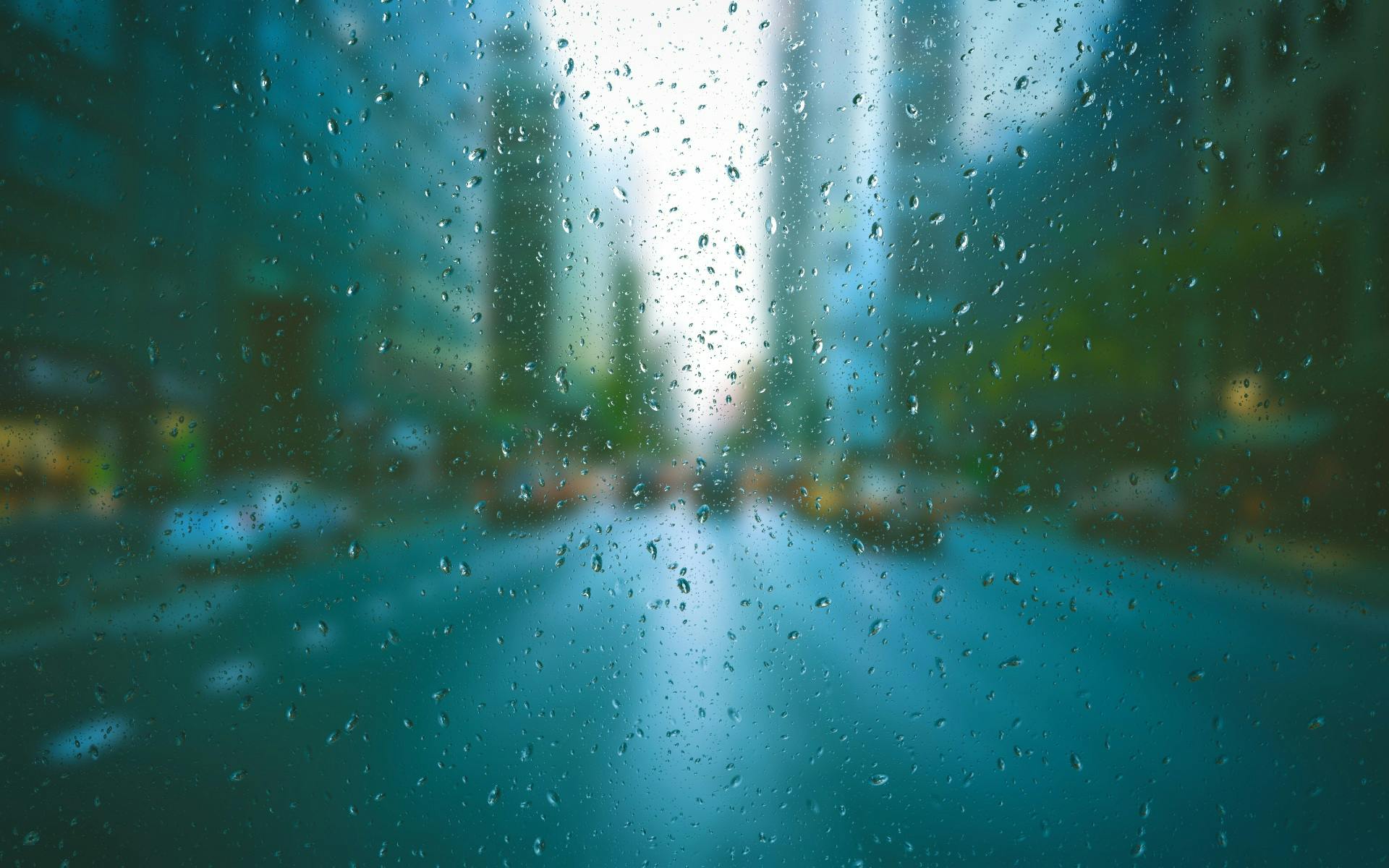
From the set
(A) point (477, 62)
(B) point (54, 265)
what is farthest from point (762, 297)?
(B) point (54, 265)

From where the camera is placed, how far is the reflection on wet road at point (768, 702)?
89 centimetres

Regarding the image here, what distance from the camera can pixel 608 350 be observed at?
2.94 feet

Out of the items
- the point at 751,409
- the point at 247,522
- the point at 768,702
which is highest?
the point at 751,409

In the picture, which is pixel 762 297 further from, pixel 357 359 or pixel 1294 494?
pixel 1294 494

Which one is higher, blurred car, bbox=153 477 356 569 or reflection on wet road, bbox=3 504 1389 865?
blurred car, bbox=153 477 356 569

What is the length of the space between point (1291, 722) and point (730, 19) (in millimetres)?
1286

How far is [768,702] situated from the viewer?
90cm

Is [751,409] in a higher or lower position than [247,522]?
higher

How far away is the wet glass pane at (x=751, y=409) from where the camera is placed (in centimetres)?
88

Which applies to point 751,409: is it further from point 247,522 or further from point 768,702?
point 247,522

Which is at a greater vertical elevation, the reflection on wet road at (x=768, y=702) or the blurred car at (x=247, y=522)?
the blurred car at (x=247, y=522)

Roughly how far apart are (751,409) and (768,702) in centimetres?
42

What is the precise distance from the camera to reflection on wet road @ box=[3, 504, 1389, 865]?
885 mm

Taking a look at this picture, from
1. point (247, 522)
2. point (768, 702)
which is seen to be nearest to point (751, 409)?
point (768, 702)
